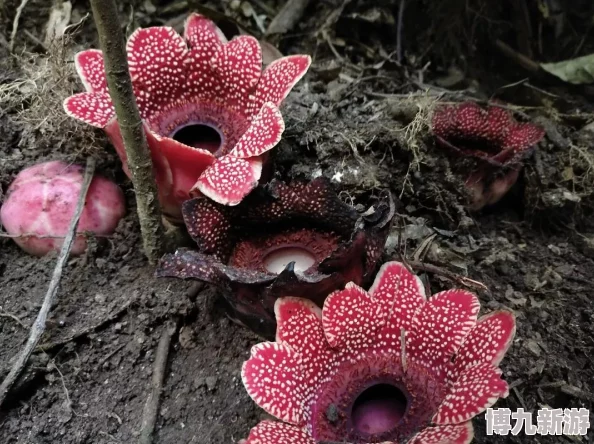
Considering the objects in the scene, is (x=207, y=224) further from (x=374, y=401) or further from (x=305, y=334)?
(x=374, y=401)

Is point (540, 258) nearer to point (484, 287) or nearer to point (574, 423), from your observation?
point (484, 287)

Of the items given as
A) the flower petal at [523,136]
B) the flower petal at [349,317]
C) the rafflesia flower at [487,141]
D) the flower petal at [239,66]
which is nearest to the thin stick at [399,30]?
the rafflesia flower at [487,141]

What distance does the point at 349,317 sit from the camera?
1.54 meters

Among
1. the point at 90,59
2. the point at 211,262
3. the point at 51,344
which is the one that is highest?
the point at 90,59

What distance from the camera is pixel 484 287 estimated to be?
66.7 inches

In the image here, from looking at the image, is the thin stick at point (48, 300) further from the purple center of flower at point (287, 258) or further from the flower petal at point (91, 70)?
the purple center of flower at point (287, 258)

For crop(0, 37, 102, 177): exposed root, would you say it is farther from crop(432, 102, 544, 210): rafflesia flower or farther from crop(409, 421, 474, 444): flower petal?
crop(409, 421, 474, 444): flower petal

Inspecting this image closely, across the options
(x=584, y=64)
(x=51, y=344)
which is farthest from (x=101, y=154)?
(x=584, y=64)

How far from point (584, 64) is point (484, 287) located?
1.06 m

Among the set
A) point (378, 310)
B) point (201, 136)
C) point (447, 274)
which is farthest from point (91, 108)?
point (447, 274)

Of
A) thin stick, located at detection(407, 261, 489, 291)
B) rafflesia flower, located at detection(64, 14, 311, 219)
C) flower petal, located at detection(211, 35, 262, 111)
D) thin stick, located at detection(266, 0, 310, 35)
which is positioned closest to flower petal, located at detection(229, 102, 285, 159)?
rafflesia flower, located at detection(64, 14, 311, 219)

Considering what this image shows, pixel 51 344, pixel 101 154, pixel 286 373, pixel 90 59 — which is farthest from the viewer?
pixel 101 154

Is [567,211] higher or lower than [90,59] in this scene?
lower

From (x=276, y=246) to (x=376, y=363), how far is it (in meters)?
0.41
